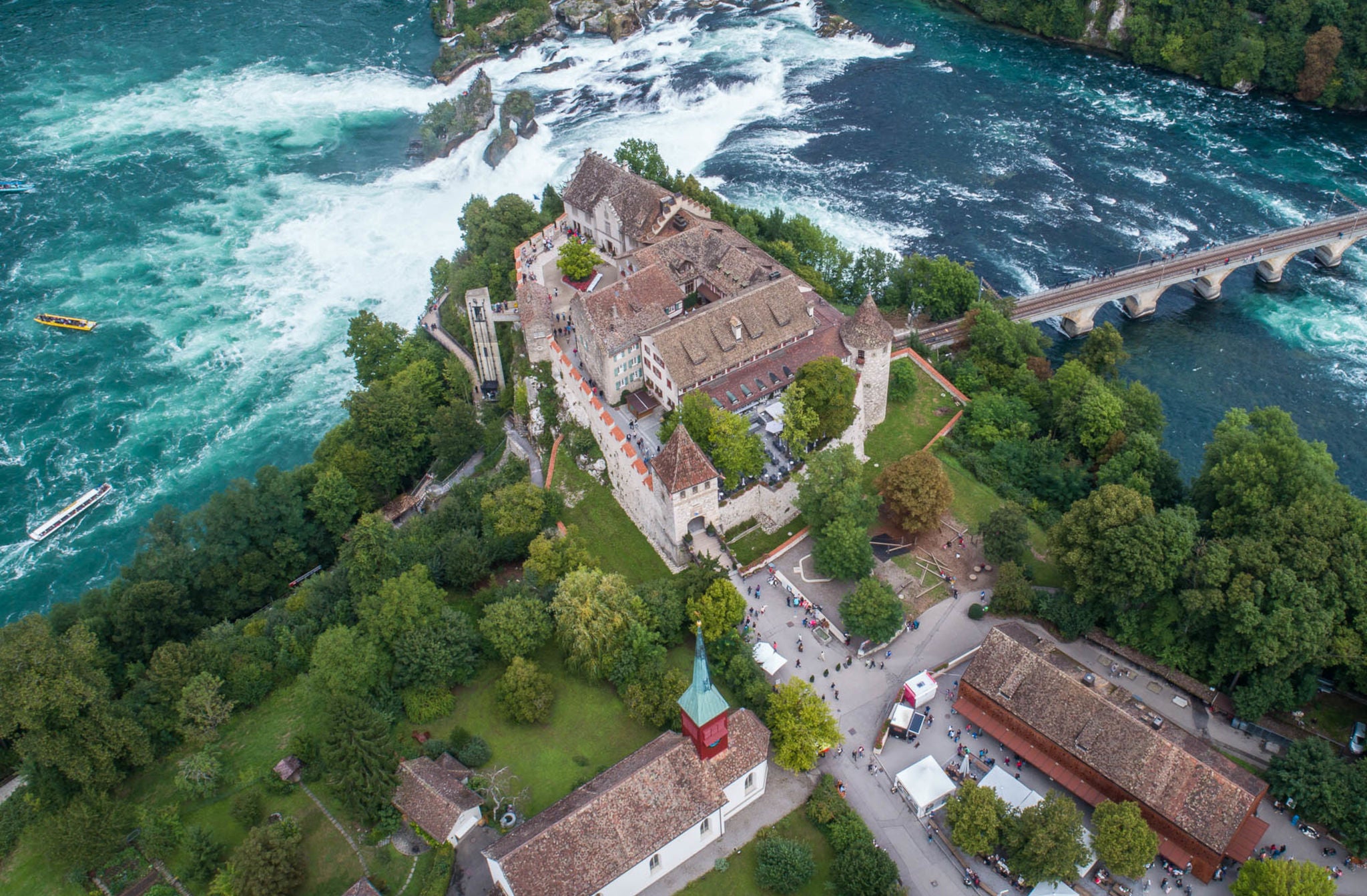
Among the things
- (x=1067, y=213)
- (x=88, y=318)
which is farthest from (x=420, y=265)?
(x=1067, y=213)

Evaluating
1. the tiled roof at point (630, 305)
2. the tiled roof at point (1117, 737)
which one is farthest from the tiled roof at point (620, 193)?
the tiled roof at point (1117, 737)

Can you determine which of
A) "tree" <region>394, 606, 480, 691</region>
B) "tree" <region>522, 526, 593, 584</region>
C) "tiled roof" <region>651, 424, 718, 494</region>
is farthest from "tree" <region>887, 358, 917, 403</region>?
"tree" <region>394, 606, 480, 691</region>

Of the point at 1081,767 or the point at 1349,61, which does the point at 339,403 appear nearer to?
the point at 1081,767

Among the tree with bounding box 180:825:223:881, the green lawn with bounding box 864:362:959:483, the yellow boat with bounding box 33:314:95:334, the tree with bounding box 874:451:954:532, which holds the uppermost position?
the tree with bounding box 874:451:954:532

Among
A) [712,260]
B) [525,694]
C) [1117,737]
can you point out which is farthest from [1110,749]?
[712,260]

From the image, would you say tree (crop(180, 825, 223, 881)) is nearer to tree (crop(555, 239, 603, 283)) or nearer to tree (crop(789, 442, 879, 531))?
tree (crop(789, 442, 879, 531))

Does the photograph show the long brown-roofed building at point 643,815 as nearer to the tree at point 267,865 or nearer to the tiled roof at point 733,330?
the tree at point 267,865

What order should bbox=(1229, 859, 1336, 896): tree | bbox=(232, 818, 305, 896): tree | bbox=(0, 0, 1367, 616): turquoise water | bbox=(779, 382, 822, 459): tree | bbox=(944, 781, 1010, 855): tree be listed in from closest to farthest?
bbox=(1229, 859, 1336, 896): tree → bbox=(944, 781, 1010, 855): tree → bbox=(232, 818, 305, 896): tree → bbox=(779, 382, 822, 459): tree → bbox=(0, 0, 1367, 616): turquoise water
